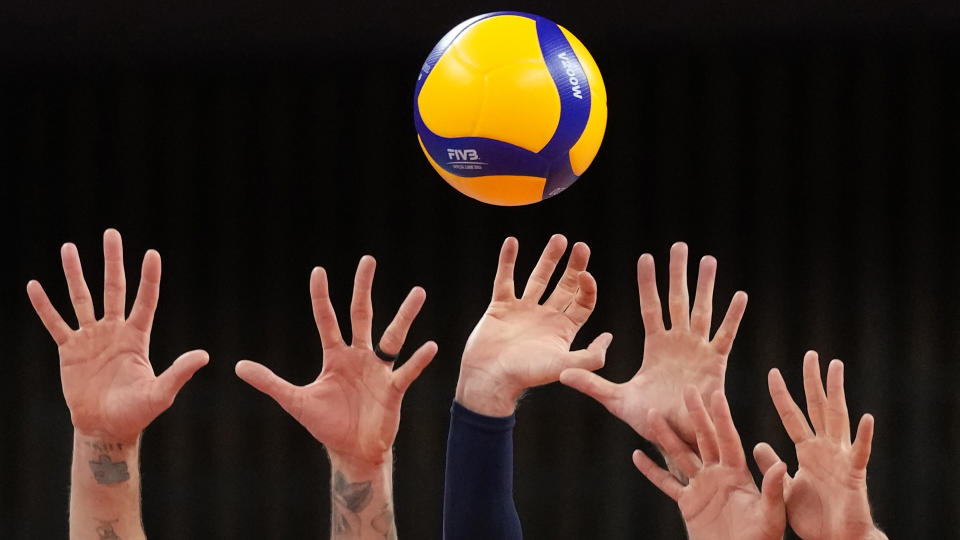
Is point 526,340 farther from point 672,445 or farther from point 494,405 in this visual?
point 672,445

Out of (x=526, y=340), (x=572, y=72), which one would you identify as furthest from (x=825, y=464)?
(x=572, y=72)

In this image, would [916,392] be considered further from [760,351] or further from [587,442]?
[587,442]

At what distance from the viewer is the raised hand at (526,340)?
7.69 ft

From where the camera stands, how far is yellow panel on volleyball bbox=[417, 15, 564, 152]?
240cm

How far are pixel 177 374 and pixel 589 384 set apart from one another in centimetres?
85

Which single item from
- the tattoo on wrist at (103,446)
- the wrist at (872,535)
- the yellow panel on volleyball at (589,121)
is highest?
the yellow panel on volleyball at (589,121)

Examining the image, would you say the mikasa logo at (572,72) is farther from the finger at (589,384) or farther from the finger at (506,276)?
the finger at (589,384)

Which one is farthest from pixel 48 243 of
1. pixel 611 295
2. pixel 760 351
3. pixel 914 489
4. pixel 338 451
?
pixel 914 489

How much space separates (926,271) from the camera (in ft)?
19.9

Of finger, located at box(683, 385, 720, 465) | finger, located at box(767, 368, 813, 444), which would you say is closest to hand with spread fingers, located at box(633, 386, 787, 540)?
finger, located at box(683, 385, 720, 465)

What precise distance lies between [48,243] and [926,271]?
5215 millimetres

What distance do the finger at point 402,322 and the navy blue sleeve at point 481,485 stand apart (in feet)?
0.86

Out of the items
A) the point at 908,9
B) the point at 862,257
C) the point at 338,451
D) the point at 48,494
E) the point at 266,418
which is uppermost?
the point at 908,9

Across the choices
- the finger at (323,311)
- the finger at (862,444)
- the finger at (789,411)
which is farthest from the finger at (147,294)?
the finger at (862,444)
